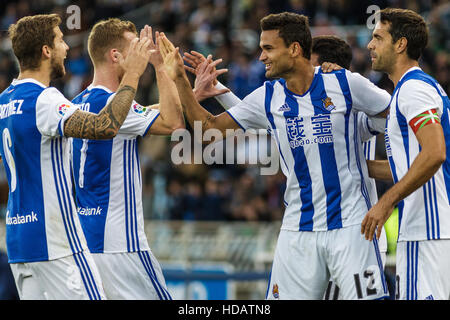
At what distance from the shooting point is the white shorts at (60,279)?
5.18 m

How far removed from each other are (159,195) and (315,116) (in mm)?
9476

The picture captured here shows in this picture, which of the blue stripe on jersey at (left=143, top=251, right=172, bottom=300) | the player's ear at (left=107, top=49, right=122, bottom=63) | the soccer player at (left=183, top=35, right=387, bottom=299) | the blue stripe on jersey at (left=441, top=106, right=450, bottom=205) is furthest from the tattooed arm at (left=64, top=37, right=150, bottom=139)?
the blue stripe on jersey at (left=441, top=106, right=450, bottom=205)

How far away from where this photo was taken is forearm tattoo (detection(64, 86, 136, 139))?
518cm

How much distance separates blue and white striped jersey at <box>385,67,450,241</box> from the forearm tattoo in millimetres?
2062

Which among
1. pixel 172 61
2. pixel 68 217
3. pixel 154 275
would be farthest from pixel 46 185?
pixel 172 61

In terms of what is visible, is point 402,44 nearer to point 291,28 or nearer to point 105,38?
point 291,28

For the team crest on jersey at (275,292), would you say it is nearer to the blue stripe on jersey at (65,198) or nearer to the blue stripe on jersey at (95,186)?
the blue stripe on jersey at (95,186)

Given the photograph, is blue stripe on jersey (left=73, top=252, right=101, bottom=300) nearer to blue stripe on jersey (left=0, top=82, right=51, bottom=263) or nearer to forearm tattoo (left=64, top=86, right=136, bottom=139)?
blue stripe on jersey (left=0, top=82, right=51, bottom=263)

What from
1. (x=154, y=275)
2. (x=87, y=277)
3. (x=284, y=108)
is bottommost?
(x=154, y=275)

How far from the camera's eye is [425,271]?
5.43 metres

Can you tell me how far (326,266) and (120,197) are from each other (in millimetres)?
1801

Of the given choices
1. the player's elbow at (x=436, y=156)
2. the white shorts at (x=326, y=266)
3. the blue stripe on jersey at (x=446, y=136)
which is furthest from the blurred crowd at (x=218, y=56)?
the player's elbow at (x=436, y=156)
